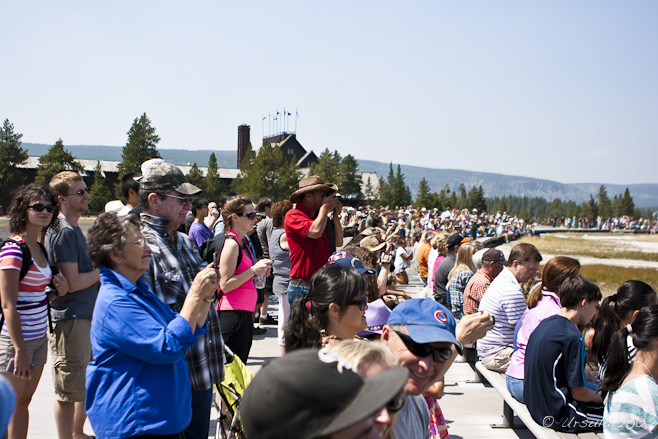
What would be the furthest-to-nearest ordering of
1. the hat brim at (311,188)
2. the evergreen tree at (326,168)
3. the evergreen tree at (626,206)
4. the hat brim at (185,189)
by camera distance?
the evergreen tree at (626,206) → the evergreen tree at (326,168) → the hat brim at (311,188) → the hat brim at (185,189)

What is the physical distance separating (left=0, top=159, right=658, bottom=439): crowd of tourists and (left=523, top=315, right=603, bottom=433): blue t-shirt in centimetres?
1

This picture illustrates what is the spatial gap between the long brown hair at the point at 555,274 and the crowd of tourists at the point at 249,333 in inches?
0.8

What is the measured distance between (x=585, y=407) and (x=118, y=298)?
12.1ft

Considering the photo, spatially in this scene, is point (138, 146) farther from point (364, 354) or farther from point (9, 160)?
point (364, 354)

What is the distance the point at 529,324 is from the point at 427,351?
2992 millimetres

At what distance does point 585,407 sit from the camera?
163 inches

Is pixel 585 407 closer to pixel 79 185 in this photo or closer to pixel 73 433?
pixel 73 433

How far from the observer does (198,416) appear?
3.08 m

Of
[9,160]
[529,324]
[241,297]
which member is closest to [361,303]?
[241,297]

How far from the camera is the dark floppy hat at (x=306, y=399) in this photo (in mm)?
1186

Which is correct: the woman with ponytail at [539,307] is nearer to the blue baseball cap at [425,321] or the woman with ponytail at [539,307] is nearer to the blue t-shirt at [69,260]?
the blue baseball cap at [425,321]

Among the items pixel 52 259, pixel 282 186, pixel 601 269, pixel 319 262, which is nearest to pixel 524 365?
pixel 319 262

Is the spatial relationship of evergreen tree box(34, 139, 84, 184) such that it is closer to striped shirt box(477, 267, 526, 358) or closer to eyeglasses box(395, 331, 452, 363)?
striped shirt box(477, 267, 526, 358)

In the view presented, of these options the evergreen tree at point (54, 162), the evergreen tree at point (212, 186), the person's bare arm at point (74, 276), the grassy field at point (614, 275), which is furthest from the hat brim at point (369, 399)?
the evergreen tree at point (212, 186)
